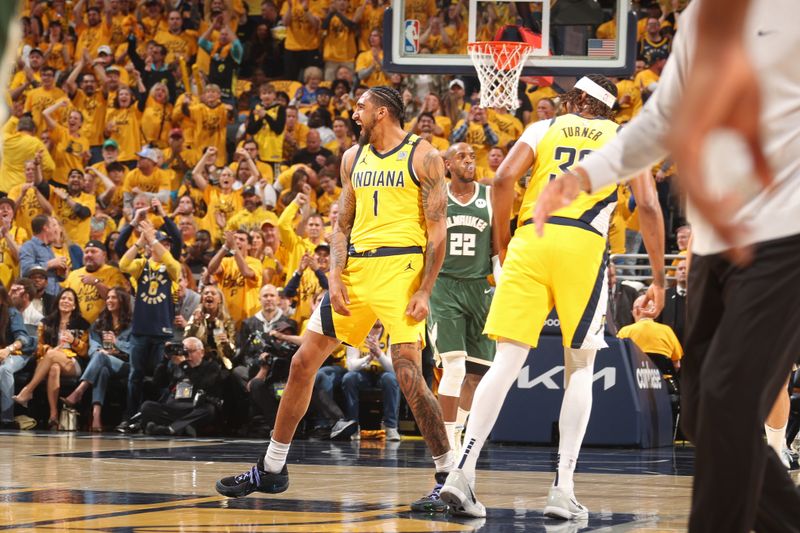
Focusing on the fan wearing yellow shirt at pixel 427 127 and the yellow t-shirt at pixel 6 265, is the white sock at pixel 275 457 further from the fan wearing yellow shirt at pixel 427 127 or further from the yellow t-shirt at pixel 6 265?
the yellow t-shirt at pixel 6 265

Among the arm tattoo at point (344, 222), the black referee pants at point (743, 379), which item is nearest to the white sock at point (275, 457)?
the arm tattoo at point (344, 222)

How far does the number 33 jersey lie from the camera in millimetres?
9750

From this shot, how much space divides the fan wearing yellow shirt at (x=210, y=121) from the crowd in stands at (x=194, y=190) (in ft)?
0.11

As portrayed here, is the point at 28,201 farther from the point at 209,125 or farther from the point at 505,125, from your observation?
the point at 505,125

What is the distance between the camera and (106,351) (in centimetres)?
1460

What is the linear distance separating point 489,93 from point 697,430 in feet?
27.6

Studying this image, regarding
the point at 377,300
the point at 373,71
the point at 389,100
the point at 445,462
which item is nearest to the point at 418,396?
the point at 445,462

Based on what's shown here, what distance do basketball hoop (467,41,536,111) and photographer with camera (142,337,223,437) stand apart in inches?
180

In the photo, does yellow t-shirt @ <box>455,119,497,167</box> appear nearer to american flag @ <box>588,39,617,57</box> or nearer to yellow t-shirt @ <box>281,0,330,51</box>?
american flag @ <box>588,39,617,57</box>

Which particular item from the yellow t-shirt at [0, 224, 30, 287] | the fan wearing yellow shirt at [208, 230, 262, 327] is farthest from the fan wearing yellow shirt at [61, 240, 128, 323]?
the fan wearing yellow shirt at [208, 230, 262, 327]

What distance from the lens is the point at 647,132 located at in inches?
125

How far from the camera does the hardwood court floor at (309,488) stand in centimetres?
580

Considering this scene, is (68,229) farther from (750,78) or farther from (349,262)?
(750,78)

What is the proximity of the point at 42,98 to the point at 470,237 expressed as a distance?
12.3 metres
